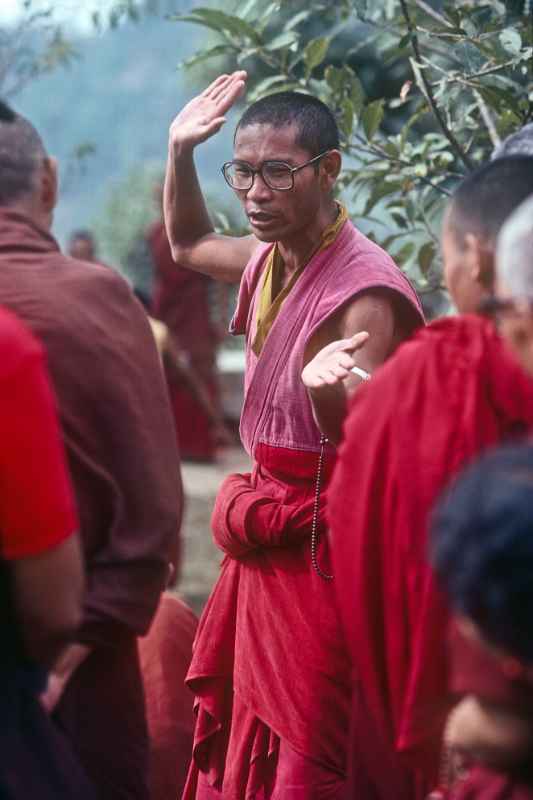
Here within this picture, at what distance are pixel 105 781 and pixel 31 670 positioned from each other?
567mm

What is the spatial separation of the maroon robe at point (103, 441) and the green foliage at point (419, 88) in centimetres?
173

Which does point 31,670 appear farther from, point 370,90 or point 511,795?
point 370,90

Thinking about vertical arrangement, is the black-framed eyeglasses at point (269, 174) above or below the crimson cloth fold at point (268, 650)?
above

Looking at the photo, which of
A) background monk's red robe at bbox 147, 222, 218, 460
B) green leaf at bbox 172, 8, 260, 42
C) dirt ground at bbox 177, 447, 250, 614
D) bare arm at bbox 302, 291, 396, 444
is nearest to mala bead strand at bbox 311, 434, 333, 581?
bare arm at bbox 302, 291, 396, 444

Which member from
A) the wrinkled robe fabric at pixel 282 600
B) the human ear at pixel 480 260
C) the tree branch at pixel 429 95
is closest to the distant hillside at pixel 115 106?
the tree branch at pixel 429 95

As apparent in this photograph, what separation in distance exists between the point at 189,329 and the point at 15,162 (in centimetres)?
1015

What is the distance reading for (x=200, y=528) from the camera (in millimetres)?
11039

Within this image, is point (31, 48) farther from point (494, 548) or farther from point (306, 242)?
point (494, 548)

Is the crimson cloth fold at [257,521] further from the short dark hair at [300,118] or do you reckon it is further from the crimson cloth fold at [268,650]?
the short dark hair at [300,118]

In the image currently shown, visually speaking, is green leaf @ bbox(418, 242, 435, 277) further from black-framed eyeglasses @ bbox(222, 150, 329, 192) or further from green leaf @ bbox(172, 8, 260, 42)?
green leaf @ bbox(172, 8, 260, 42)

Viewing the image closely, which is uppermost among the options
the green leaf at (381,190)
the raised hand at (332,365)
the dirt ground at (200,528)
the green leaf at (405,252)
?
the raised hand at (332,365)

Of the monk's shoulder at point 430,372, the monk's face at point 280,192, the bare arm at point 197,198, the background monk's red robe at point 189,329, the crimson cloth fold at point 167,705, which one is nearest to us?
the monk's shoulder at point 430,372

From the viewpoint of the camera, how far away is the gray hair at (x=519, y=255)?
243 cm

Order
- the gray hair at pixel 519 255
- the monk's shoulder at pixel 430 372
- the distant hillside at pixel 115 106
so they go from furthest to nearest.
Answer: the distant hillside at pixel 115 106
the monk's shoulder at pixel 430 372
the gray hair at pixel 519 255
